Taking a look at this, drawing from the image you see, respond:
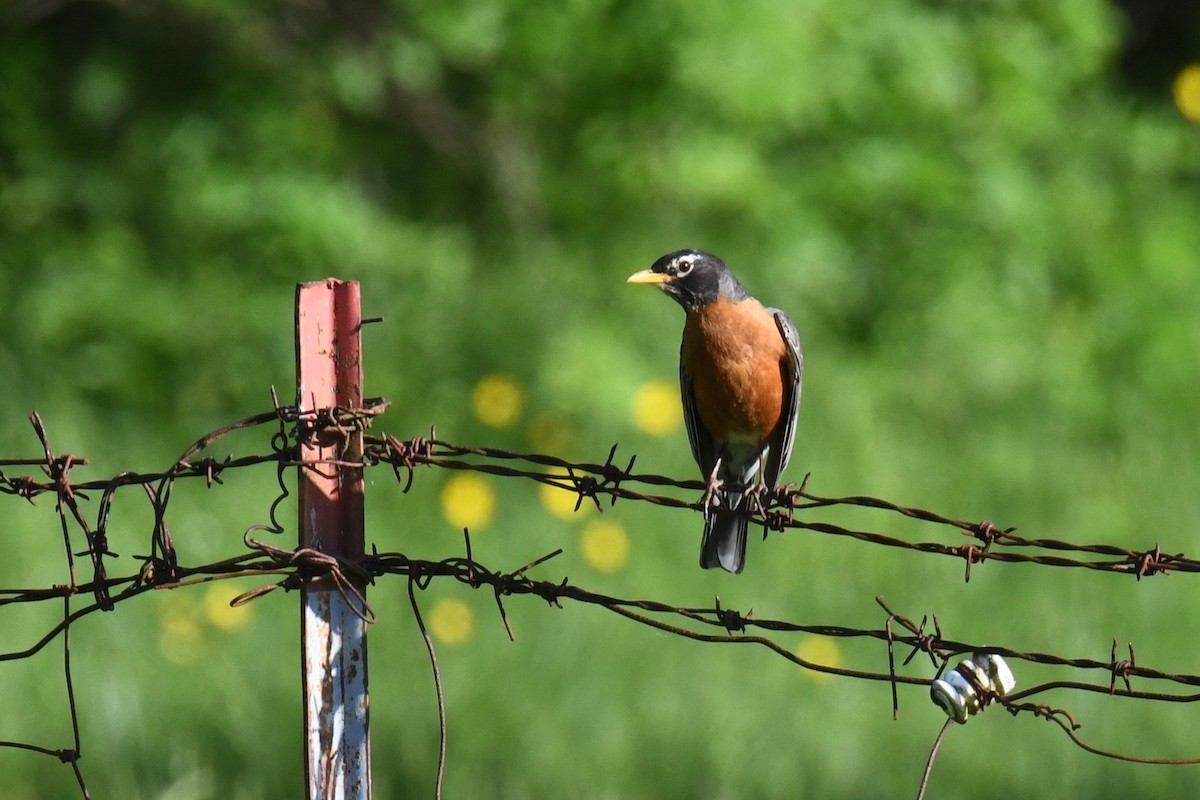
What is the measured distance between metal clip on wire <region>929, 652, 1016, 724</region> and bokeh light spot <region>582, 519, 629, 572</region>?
9.92 feet

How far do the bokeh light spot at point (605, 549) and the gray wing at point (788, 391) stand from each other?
1.07m

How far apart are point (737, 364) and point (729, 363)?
0.02 meters

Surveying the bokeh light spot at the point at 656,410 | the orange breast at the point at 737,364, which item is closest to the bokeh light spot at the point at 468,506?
the bokeh light spot at the point at 656,410

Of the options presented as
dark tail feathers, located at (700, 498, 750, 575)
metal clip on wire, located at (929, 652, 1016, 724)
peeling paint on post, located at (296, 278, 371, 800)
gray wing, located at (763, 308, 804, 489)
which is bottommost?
metal clip on wire, located at (929, 652, 1016, 724)

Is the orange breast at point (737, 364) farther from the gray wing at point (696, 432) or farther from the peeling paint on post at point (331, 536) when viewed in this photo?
the peeling paint on post at point (331, 536)

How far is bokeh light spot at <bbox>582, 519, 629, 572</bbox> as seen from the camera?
5.36 metres

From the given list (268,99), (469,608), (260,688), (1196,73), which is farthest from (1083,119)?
(260,688)

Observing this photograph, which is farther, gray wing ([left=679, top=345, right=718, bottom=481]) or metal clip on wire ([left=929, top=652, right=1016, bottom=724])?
gray wing ([left=679, top=345, right=718, bottom=481])

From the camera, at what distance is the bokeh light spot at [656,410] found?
20.7 feet

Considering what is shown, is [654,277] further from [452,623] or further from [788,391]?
[452,623]

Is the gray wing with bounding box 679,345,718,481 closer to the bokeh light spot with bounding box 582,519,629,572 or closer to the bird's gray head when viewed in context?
the bird's gray head

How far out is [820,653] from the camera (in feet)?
16.0

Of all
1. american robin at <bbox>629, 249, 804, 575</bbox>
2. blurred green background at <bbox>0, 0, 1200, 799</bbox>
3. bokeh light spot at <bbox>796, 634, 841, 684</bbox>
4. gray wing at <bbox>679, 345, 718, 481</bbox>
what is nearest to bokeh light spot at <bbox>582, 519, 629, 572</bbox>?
blurred green background at <bbox>0, 0, 1200, 799</bbox>

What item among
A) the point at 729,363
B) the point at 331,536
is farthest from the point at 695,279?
the point at 331,536
